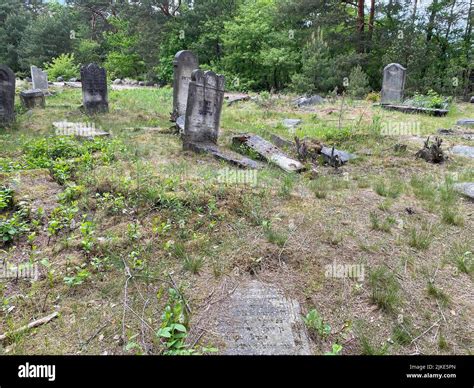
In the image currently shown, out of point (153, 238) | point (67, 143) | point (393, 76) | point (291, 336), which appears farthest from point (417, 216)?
point (393, 76)

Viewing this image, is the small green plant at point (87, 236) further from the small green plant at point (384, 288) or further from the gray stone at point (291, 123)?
the gray stone at point (291, 123)

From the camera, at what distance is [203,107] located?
743 cm

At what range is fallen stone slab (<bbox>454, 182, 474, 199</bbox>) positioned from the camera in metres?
5.26

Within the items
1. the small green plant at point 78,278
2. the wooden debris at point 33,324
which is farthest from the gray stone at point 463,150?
the wooden debris at point 33,324

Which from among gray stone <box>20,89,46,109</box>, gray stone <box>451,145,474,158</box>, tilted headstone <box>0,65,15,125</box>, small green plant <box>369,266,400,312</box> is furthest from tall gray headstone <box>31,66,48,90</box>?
small green plant <box>369,266,400,312</box>

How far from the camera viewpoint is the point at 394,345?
8.44ft

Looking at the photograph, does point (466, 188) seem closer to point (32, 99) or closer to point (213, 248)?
point (213, 248)

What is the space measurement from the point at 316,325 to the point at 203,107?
570 cm

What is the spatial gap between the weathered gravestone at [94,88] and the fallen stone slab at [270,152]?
522cm

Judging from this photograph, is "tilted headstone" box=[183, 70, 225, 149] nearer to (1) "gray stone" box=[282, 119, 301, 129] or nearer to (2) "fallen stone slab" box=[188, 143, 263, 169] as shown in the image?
(2) "fallen stone slab" box=[188, 143, 263, 169]

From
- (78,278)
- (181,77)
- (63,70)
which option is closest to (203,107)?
(181,77)

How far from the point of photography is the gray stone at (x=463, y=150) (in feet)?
24.1
